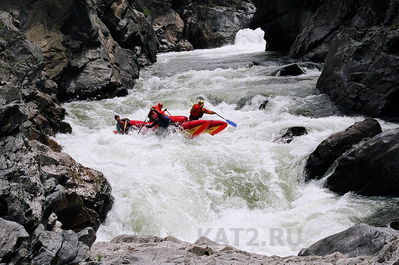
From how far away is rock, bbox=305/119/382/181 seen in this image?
33.0 ft

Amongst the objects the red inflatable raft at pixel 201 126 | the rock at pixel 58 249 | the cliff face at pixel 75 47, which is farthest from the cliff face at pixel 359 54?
the rock at pixel 58 249

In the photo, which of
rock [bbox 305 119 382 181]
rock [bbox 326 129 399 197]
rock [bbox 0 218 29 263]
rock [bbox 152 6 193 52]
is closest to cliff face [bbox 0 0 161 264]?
rock [bbox 0 218 29 263]

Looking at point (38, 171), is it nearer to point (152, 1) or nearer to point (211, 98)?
point (211, 98)

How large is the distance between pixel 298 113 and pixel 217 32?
26543mm

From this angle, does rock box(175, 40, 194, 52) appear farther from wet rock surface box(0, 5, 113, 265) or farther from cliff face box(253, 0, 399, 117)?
wet rock surface box(0, 5, 113, 265)

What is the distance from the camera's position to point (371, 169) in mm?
8828

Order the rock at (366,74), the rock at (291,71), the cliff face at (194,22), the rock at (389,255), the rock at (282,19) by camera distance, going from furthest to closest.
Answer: the cliff face at (194,22)
the rock at (282,19)
the rock at (291,71)
the rock at (366,74)
the rock at (389,255)

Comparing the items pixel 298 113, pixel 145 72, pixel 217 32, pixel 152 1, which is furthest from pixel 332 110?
pixel 152 1

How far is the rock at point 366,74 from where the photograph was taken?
13.2 metres

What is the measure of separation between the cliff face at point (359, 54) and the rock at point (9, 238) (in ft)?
38.2

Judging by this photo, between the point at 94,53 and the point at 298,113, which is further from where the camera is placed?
the point at 94,53

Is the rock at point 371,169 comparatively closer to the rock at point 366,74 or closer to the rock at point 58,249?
the rock at point 366,74

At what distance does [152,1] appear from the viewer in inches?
1561

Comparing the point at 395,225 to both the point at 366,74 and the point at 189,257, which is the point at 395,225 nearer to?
the point at 189,257
